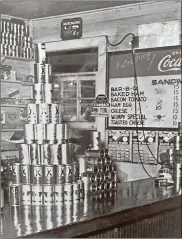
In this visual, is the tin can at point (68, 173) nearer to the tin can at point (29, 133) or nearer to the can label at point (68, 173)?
the can label at point (68, 173)

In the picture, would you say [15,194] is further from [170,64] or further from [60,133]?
[170,64]

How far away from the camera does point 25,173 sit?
181cm

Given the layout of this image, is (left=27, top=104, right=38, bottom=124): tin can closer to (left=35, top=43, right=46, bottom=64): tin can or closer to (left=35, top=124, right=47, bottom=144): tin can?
(left=35, top=124, right=47, bottom=144): tin can

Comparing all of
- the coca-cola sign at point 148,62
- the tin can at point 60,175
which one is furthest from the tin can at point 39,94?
the coca-cola sign at point 148,62

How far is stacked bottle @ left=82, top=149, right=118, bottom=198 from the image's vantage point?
6.77 ft

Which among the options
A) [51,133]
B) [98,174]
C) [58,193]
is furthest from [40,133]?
[98,174]

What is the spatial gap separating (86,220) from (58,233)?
0.52 ft

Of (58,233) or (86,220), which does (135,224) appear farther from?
(58,233)

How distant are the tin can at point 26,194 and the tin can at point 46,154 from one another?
0.13m

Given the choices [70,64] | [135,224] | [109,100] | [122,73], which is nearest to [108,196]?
[135,224]

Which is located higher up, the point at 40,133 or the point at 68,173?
the point at 40,133

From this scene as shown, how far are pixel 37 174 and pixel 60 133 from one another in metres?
0.22

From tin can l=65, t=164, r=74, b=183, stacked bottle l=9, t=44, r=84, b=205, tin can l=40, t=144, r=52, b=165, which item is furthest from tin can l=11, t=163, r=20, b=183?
tin can l=65, t=164, r=74, b=183

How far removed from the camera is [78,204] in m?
1.84
